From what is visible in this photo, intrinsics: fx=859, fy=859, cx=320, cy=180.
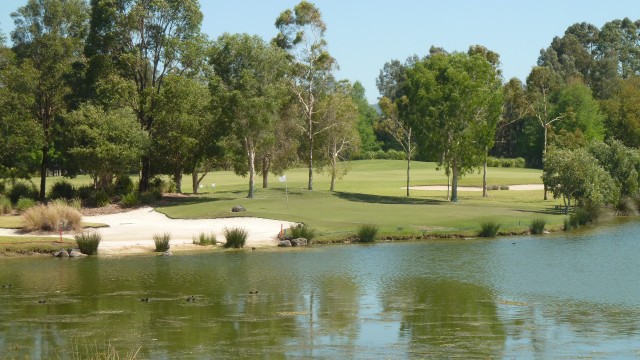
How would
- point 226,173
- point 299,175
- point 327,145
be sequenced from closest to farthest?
point 327,145, point 299,175, point 226,173

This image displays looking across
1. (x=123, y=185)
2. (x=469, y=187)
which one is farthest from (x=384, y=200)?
(x=469, y=187)

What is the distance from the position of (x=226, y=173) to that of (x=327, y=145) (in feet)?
143

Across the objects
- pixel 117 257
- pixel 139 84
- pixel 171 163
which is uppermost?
pixel 139 84

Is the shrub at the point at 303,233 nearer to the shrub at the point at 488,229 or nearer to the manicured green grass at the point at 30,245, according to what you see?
the shrub at the point at 488,229

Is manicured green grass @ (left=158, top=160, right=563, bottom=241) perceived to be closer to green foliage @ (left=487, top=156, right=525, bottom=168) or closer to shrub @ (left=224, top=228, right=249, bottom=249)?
shrub @ (left=224, top=228, right=249, bottom=249)

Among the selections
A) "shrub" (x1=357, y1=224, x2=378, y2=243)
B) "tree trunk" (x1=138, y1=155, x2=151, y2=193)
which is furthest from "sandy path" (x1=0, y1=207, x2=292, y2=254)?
"tree trunk" (x1=138, y1=155, x2=151, y2=193)

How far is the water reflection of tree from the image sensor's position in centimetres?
1973

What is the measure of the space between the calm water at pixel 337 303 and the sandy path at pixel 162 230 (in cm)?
279

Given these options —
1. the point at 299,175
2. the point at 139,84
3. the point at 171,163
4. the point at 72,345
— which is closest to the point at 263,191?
the point at 171,163

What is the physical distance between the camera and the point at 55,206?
150ft

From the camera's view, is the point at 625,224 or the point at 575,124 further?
the point at 575,124

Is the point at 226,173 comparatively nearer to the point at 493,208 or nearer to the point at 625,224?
the point at 493,208

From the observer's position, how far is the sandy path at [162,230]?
134ft

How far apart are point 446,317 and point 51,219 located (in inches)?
1034
